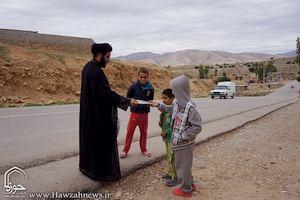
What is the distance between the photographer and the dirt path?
11.5 feet

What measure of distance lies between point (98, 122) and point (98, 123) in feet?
0.05

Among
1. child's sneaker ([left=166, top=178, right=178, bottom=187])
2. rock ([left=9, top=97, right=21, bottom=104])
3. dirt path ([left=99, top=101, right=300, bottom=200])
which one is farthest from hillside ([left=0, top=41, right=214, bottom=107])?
child's sneaker ([left=166, top=178, right=178, bottom=187])

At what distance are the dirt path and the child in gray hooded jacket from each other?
27cm

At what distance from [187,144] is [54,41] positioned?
30955 mm

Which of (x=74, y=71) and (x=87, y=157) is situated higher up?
(x=74, y=71)

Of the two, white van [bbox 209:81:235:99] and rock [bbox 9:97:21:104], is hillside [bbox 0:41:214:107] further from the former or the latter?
white van [bbox 209:81:235:99]

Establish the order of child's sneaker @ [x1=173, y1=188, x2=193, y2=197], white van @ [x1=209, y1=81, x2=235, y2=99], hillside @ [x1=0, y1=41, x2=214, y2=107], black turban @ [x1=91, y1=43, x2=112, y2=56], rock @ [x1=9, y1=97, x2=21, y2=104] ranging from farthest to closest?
white van @ [x1=209, y1=81, x2=235, y2=99], hillside @ [x1=0, y1=41, x2=214, y2=107], rock @ [x1=9, y1=97, x2=21, y2=104], black turban @ [x1=91, y1=43, x2=112, y2=56], child's sneaker @ [x1=173, y1=188, x2=193, y2=197]

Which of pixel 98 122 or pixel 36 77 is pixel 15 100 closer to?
pixel 36 77

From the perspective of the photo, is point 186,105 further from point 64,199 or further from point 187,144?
point 64,199

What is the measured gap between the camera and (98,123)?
3.55 metres

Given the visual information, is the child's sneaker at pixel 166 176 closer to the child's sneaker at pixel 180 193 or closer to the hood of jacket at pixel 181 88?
the child's sneaker at pixel 180 193

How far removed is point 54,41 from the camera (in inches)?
1200

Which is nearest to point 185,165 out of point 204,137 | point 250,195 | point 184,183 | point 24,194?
point 184,183

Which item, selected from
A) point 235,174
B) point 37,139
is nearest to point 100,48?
point 235,174
